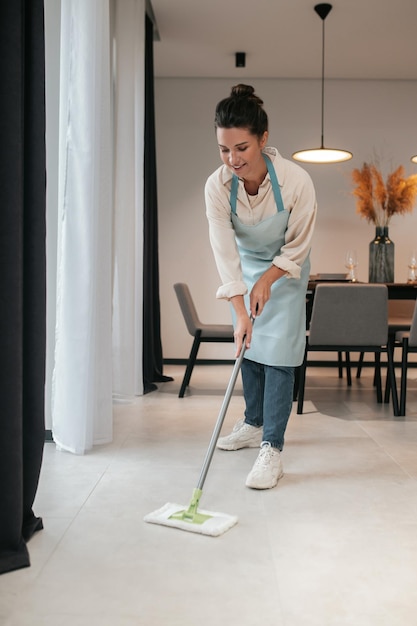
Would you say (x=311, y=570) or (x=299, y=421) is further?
(x=299, y=421)

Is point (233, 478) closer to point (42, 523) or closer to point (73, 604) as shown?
point (42, 523)

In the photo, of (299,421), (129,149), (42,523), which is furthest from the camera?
(129,149)

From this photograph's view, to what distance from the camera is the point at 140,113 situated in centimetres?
397

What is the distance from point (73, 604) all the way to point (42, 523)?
18.0 inches

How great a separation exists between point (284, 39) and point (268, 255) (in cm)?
324

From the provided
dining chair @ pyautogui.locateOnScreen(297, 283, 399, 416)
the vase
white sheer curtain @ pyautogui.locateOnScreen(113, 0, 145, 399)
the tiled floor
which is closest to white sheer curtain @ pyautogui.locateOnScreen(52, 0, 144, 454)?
the tiled floor

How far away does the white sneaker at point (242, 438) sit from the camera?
8.45ft

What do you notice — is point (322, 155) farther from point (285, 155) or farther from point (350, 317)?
point (350, 317)

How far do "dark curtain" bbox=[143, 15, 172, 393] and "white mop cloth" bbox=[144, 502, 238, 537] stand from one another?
2294mm

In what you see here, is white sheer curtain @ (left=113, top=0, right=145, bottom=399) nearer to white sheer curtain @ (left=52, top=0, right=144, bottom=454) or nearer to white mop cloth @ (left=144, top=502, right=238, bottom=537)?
white sheer curtain @ (left=52, top=0, right=144, bottom=454)

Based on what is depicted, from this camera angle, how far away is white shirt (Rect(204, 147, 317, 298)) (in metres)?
2.22

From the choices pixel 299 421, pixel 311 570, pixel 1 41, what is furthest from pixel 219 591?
pixel 299 421

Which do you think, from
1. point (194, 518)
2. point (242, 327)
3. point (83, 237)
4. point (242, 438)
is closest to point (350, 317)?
point (242, 438)

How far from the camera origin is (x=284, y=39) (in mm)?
4984
